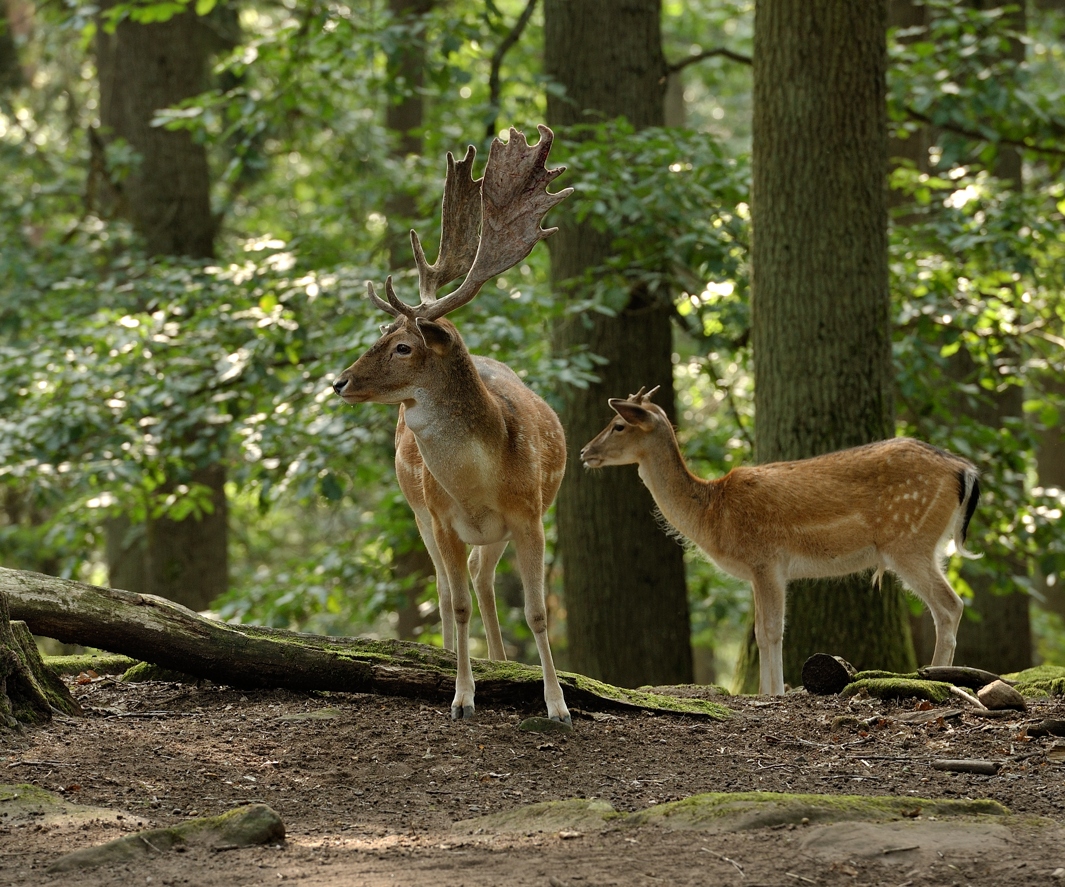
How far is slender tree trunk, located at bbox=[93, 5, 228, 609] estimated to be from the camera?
45.5 feet

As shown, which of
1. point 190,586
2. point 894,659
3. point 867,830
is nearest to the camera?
point 867,830

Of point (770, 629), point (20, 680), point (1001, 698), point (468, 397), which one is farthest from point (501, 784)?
point (770, 629)

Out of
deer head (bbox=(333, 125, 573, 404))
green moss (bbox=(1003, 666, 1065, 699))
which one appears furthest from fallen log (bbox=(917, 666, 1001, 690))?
deer head (bbox=(333, 125, 573, 404))

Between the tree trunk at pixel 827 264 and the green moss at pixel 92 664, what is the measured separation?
169 inches

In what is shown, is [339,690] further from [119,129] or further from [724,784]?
[119,129]

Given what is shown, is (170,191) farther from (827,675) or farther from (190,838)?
(190,838)

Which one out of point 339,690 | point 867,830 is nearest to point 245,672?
point 339,690

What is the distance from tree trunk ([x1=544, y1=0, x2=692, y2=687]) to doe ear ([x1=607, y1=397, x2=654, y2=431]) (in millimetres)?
1823

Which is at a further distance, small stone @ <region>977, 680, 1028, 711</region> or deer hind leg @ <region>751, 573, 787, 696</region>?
deer hind leg @ <region>751, 573, 787, 696</region>

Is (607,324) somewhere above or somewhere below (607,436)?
above

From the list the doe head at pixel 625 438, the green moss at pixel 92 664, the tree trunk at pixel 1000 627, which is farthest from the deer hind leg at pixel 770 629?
the tree trunk at pixel 1000 627

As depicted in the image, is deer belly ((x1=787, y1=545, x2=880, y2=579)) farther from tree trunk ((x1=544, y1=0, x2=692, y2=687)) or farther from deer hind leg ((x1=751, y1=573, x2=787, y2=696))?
tree trunk ((x1=544, y1=0, x2=692, y2=687))

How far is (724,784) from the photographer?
484 cm

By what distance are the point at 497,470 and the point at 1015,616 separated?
8.62 m
